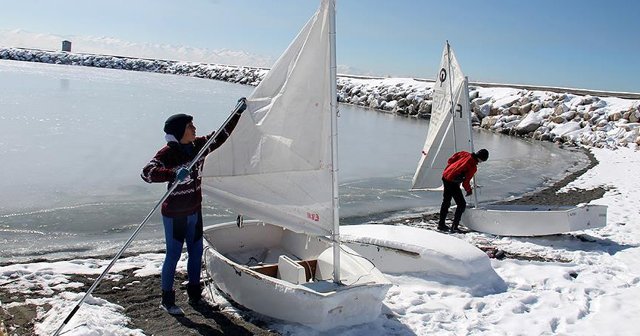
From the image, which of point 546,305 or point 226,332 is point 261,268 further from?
point 546,305

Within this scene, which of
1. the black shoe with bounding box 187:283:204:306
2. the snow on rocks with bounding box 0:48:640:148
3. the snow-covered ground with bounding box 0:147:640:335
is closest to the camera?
the snow-covered ground with bounding box 0:147:640:335

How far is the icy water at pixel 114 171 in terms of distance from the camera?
9758 millimetres

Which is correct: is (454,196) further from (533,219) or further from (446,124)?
(446,124)

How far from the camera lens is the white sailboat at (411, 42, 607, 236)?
354 inches

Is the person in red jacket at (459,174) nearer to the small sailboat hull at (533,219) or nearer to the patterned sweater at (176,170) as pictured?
the small sailboat hull at (533,219)

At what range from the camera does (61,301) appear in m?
6.14

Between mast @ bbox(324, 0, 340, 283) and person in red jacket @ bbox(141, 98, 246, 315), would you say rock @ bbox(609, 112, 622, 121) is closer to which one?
mast @ bbox(324, 0, 340, 283)

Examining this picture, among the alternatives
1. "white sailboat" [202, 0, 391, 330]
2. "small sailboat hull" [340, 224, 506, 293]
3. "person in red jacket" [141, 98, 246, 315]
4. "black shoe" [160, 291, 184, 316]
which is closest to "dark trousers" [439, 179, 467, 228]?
"small sailboat hull" [340, 224, 506, 293]

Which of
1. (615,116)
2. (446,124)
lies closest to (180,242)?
(446,124)

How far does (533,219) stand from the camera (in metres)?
9.31

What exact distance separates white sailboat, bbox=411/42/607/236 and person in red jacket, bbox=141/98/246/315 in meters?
5.64

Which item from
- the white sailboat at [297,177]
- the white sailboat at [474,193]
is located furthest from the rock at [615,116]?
the white sailboat at [297,177]

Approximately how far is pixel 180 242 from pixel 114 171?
9.21 metres

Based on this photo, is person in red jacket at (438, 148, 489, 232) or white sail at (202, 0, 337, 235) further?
person in red jacket at (438, 148, 489, 232)
